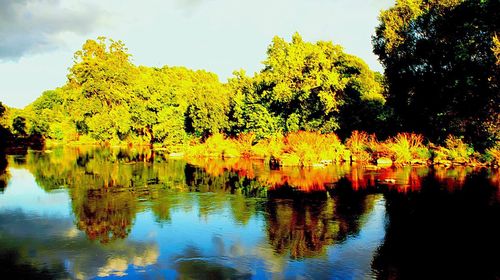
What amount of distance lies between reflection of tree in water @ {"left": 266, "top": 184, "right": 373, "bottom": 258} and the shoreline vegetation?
49.4ft

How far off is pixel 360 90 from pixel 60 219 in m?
35.7

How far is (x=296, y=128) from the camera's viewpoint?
146 ft

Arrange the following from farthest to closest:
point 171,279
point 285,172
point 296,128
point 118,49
→ 1. point 118,49
2. point 296,128
3. point 285,172
4. point 171,279

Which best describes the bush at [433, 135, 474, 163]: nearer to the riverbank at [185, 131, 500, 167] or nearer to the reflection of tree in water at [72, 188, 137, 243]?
the riverbank at [185, 131, 500, 167]

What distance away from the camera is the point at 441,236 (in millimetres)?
13969

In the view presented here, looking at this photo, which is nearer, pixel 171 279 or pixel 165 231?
pixel 171 279

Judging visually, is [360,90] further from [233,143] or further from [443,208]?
[443,208]

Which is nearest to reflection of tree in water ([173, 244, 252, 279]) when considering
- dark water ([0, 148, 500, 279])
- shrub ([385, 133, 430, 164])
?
dark water ([0, 148, 500, 279])

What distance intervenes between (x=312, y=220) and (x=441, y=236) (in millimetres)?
4513

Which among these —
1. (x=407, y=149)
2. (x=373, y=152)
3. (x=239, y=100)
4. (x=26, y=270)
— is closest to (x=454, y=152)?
(x=407, y=149)

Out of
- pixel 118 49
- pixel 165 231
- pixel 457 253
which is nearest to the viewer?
pixel 457 253

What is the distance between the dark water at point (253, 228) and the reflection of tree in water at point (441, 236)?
5cm

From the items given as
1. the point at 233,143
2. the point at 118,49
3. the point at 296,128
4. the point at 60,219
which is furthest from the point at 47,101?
the point at 60,219

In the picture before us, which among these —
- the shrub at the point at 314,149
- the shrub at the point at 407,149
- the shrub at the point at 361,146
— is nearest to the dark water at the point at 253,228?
the shrub at the point at 314,149
